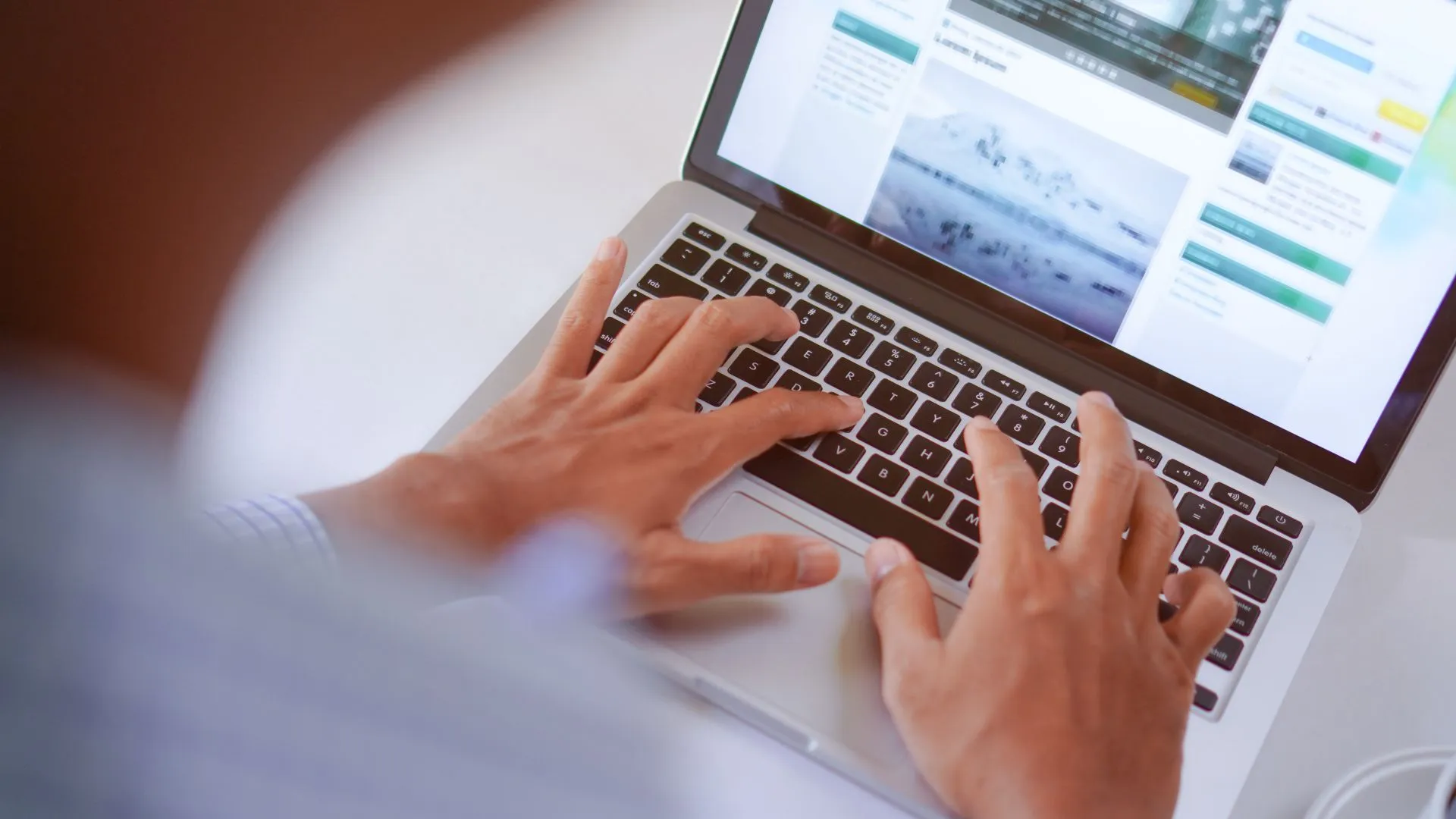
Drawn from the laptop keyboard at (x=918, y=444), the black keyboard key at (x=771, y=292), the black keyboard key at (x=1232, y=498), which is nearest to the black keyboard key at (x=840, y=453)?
the laptop keyboard at (x=918, y=444)

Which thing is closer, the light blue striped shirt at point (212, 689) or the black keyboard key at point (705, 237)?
the light blue striped shirt at point (212, 689)

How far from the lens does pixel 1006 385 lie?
65cm

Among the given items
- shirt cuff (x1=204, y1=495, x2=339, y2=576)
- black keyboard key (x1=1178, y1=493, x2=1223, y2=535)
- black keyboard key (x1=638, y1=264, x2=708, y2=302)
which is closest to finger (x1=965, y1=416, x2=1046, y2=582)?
black keyboard key (x1=1178, y1=493, x2=1223, y2=535)

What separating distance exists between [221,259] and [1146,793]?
0.88 metres

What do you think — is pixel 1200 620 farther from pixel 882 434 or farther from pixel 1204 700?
pixel 882 434

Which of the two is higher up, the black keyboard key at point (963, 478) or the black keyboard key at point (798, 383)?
the black keyboard key at point (798, 383)

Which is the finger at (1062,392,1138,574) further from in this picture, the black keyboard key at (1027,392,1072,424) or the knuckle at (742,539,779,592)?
the knuckle at (742,539,779,592)

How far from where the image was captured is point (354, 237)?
72 centimetres

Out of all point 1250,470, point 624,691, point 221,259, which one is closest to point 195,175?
point 221,259

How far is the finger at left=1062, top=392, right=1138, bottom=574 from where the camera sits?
55 centimetres

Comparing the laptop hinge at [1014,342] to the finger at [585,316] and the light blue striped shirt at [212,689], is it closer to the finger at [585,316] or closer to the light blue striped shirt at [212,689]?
the finger at [585,316]

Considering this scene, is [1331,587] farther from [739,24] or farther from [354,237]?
[354,237]

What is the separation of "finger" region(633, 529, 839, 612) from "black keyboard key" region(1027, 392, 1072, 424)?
186 mm

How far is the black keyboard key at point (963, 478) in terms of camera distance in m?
0.60
